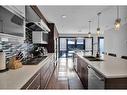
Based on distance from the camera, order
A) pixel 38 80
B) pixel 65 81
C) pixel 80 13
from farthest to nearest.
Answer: pixel 80 13 < pixel 65 81 < pixel 38 80

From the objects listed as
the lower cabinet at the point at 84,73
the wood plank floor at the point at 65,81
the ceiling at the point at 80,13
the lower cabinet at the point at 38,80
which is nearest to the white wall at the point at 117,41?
the ceiling at the point at 80,13

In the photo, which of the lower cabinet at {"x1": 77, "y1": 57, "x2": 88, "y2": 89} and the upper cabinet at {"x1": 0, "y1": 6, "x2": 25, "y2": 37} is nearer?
the upper cabinet at {"x1": 0, "y1": 6, "x2": 25, "y2": 37}

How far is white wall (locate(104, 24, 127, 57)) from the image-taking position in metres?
7.06

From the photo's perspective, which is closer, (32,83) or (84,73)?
(32,83)

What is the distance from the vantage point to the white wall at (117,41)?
7.06m

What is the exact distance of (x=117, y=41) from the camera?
26.5ft

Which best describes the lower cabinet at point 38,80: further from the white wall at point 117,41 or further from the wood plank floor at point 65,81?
the white wall at point 117,41

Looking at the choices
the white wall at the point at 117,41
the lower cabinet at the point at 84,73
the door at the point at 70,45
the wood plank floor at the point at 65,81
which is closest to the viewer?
the lower cabinet at the point at 84,73

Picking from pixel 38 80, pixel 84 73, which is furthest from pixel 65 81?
pixel 38 80

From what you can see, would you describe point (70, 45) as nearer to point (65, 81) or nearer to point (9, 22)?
point (65, 81)

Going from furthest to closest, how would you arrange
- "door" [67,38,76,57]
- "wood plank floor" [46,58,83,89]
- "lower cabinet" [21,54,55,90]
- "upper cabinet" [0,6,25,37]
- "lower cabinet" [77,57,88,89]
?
"door" [67,38,76,57] → "wood plank floor" [46,58,83,89] → "lower cabinet" [77,57,88,89] → "lower cabinet" [21,54,55,90] → "upper cabinet" [0,6,25,37]

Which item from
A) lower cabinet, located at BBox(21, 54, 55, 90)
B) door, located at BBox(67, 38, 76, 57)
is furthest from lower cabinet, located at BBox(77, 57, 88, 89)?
door, located at BBox(67, 38, 76, 57)

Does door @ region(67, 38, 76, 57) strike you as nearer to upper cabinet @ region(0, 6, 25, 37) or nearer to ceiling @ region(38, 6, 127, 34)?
ceiling @ region(38, 6, 127, 34)
